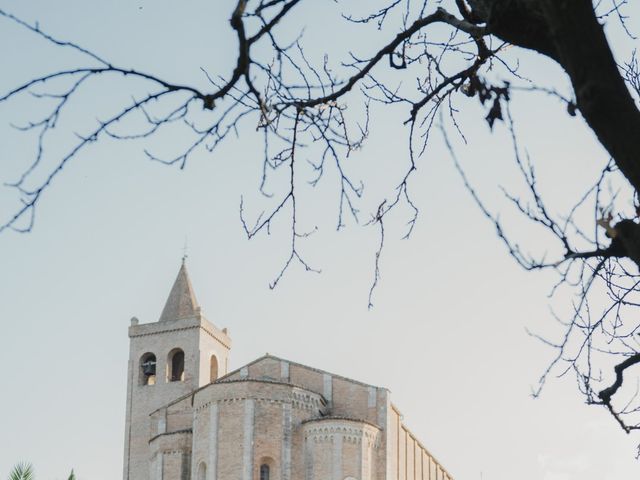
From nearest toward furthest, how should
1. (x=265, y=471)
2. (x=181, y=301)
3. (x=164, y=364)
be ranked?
(x=265, y=471), (x=164, y=364), (x=181, y=301)

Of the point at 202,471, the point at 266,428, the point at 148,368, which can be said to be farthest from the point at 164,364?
the point at 266,428

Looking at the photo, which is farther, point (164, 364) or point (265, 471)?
point (164, 364)

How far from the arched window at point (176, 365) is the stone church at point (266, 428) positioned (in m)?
0.48

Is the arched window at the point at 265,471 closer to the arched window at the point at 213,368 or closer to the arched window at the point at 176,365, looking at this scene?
the arched window at the point at 176,365

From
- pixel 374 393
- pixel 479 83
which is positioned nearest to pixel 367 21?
pixel 479 83

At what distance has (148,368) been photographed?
2077 inches

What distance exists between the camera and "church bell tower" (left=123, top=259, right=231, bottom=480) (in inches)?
1998

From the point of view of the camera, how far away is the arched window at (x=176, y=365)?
52.1 m

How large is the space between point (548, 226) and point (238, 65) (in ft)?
4.36

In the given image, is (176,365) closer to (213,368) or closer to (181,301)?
(213,368)

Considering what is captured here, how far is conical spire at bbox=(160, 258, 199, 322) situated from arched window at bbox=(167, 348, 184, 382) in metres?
1.74

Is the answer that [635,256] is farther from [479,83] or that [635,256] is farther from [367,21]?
[367,21]

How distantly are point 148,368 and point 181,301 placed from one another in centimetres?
382

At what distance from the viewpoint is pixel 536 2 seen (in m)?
3.69
